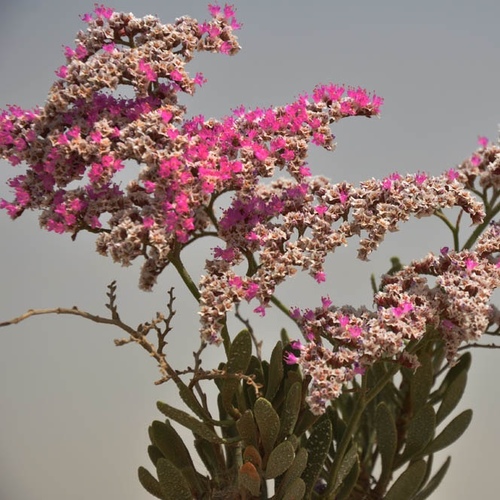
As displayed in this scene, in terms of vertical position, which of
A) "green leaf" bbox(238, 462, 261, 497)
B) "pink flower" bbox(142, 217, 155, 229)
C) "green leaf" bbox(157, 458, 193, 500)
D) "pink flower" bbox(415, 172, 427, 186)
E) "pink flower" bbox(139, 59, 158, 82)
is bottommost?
"green leaf" bbox(238, 462, 261, 497)

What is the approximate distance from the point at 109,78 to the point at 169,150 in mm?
167

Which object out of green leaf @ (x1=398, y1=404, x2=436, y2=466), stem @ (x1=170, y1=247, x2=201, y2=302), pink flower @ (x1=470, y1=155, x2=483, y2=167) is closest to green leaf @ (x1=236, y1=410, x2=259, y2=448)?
stem @ (x1=170, y1=247, x2=201, y2=302)

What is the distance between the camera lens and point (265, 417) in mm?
1442

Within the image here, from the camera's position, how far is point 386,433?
5.57 ft

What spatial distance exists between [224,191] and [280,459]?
0.48 m

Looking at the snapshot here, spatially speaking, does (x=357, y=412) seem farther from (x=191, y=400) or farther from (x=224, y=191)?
(x=224, y=191)

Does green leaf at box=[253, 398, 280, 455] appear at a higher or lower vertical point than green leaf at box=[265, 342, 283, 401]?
lower

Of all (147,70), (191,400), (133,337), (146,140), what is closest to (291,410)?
(191,400)

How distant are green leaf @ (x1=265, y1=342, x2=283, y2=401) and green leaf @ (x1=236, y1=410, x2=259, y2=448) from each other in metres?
0.07

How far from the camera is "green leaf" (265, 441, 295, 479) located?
1.44m

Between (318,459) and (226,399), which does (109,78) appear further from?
(318,459)

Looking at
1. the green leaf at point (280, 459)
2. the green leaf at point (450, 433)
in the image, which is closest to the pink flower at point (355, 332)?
the green leaf at point (280, 459)

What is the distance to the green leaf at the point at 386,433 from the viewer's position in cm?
168

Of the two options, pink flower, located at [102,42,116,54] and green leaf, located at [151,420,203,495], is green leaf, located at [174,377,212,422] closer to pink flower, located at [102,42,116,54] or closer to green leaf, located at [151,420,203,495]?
green leaf, located at [151,420,203,495]
